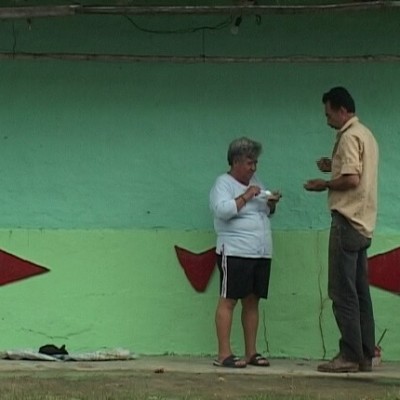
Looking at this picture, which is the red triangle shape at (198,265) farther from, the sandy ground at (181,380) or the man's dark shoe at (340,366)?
the man's dark shoe at (340,366)

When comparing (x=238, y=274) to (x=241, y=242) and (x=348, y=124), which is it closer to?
(x=241, y=242)

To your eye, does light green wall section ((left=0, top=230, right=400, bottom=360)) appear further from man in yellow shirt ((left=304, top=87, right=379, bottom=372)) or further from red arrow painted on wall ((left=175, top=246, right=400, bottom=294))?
man in yellow shirt ((left=304, top=87, right=379, bottom=372))

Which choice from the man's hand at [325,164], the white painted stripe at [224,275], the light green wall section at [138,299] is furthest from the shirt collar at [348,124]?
the white painted stripe at [224,275]

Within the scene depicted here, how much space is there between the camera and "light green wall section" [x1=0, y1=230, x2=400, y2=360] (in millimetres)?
9391

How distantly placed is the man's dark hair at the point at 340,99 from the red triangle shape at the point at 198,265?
1.42 m

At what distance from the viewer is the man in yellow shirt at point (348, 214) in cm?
871

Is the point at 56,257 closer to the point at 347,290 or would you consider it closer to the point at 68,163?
the point at 68,163

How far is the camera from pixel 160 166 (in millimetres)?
9430

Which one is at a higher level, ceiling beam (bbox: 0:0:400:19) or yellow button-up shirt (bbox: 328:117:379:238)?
ceiling beam (bbox: 0:0:400:19)

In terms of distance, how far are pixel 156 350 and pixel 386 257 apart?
5.92ft

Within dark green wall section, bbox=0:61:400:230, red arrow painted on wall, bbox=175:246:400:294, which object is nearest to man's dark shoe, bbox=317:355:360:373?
red arrow painted on wall, bbox=175:246:400:294

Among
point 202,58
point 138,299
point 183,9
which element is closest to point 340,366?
point 138,299

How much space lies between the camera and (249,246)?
902 centimetres

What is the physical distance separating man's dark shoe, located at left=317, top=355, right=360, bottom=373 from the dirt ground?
0.26 feet
